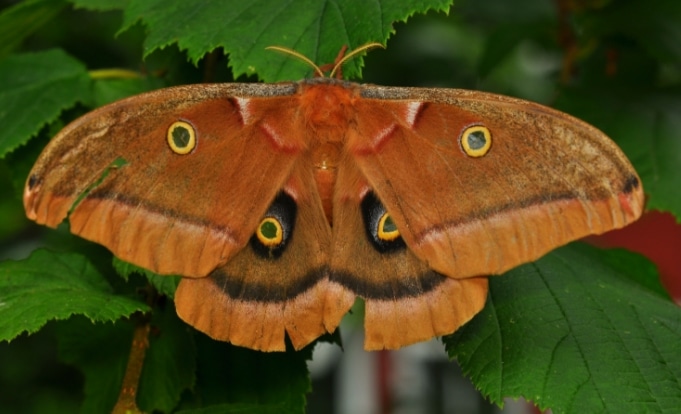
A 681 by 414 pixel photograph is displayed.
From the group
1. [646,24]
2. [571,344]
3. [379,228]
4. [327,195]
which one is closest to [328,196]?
[327,195]

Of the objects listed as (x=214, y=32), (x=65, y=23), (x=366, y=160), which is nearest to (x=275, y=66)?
(x=214, y=32)

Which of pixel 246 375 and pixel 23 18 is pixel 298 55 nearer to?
pixel 246 375

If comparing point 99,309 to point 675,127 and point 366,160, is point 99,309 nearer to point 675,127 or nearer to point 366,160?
point 366,160

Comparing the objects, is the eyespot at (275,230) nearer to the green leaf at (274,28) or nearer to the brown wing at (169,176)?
the brown wing at (169,176)

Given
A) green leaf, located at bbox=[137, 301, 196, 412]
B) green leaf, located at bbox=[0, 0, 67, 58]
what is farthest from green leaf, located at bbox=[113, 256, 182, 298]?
green leaf, located at bbox=[0, 0, 67, 58]

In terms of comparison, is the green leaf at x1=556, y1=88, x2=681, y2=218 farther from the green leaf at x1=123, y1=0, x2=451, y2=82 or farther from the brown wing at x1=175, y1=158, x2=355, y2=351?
the brown wing at x1=175, y1=158, x2=355, y2=351

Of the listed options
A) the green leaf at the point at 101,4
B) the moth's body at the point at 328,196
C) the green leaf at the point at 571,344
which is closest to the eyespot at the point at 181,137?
the moth's body at the point at 328,196

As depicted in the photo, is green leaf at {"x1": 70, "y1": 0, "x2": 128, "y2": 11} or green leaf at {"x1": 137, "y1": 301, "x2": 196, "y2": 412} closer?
green leaf at {"x1": 137, "y1": 301, "x2": 196, "y2": 412}
